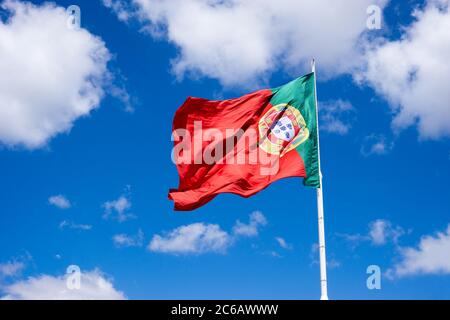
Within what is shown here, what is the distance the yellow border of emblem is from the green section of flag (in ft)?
0.59

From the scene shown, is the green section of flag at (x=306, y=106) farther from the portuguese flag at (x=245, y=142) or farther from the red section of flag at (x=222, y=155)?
the red section of flag at (x=222, y=155)

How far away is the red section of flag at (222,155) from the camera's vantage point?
88.8 feet

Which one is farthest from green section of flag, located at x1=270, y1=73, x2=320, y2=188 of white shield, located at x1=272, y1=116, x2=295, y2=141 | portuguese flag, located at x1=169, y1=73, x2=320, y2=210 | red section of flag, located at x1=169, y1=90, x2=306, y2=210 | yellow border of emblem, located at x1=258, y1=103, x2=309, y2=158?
white shield, located at x1=272, y1=116, x2=295, y2=141

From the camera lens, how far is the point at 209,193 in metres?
27.7

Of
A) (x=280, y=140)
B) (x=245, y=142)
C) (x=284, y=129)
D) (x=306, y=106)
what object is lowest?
(x=280, y=140)

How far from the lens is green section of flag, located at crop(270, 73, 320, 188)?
2656 cm

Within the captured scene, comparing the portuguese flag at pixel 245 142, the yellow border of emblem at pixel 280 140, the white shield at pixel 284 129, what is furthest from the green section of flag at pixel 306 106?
the white shield at pixel 284 129

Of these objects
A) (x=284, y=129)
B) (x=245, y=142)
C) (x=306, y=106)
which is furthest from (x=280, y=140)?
(x=306, y=106)

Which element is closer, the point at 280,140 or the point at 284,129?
the point at 280,140

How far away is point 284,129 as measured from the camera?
2783 centimetres

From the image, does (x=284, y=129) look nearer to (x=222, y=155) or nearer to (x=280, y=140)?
(x=280, y=140)

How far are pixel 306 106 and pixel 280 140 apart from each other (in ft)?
7.63
